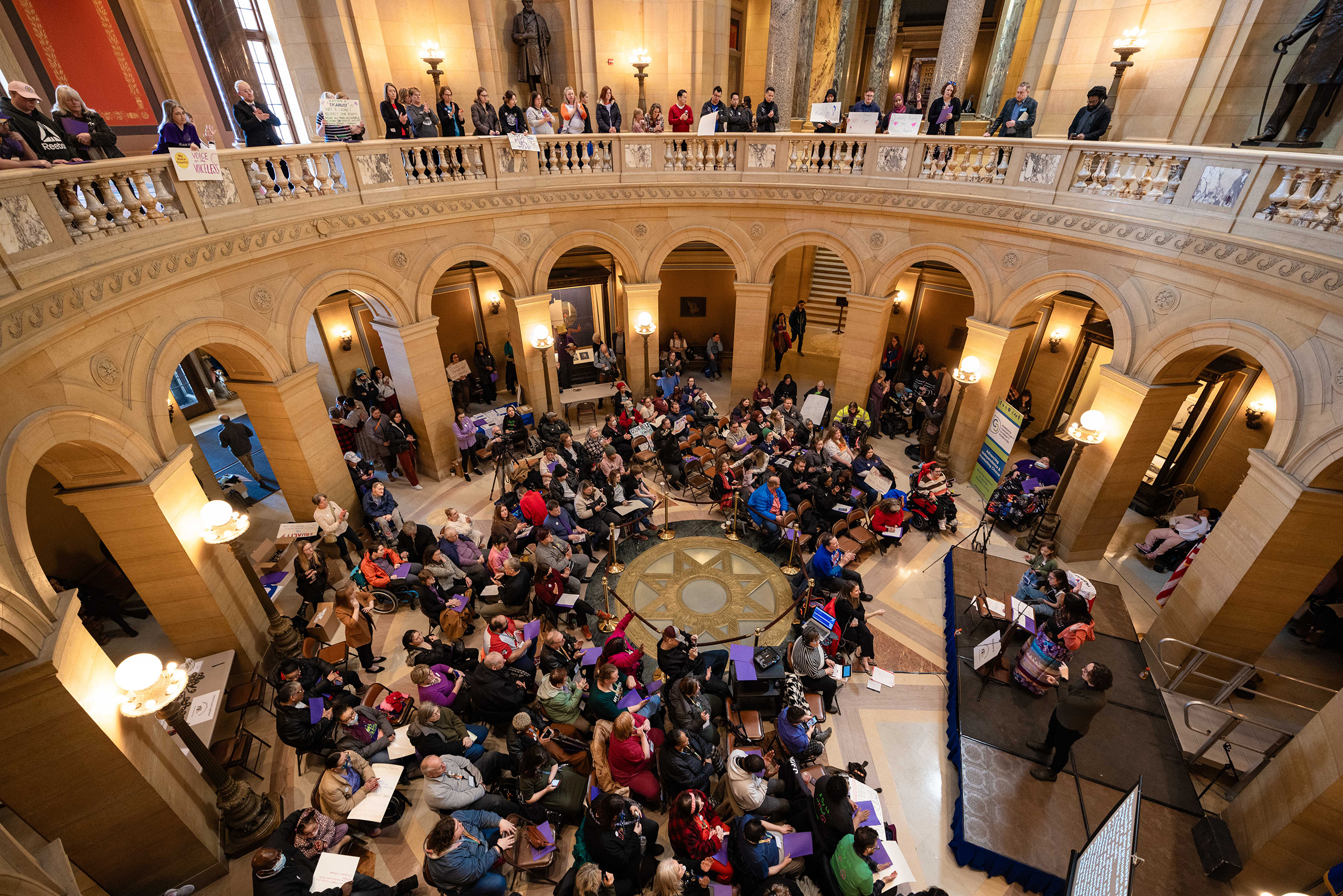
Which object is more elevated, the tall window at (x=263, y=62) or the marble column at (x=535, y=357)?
the tall window at (x=263, y=62)

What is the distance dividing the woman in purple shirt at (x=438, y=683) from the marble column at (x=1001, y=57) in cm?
1702

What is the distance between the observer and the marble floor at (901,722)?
242 inches

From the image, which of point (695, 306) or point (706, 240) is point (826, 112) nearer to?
point (706, 240)

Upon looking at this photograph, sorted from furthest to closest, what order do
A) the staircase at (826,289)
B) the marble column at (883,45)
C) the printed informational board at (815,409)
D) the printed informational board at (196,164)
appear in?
the staircase at (826,289)
the marble column at (883,45)
the printed informational board at (815,409)
the printed informational board at (196,164)

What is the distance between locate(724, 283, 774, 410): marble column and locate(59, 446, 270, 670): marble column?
10.8 metres

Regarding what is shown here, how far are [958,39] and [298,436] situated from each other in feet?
50.8

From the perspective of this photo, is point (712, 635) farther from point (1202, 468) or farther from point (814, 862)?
point (1202, 468)

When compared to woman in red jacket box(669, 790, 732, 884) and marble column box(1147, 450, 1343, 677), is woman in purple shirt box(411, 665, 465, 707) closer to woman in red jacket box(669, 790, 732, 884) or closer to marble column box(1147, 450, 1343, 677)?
woman in red jacket box(669, 790, 732, 884)

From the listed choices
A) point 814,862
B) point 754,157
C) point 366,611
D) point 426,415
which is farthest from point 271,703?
point 754,157

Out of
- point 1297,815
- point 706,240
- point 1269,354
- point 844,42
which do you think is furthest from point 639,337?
point 1297,815

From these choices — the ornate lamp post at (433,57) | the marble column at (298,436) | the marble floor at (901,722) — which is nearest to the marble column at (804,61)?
the ornate lamp post at (433,57)

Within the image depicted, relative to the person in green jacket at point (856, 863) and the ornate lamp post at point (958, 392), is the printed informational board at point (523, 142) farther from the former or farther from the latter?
the person in green jacket at point (856, 863)

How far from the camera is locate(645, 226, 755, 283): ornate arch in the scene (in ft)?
44.5

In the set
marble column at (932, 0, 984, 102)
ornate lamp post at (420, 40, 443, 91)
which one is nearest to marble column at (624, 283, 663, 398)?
marble column at (932, 0, 984, 102)
